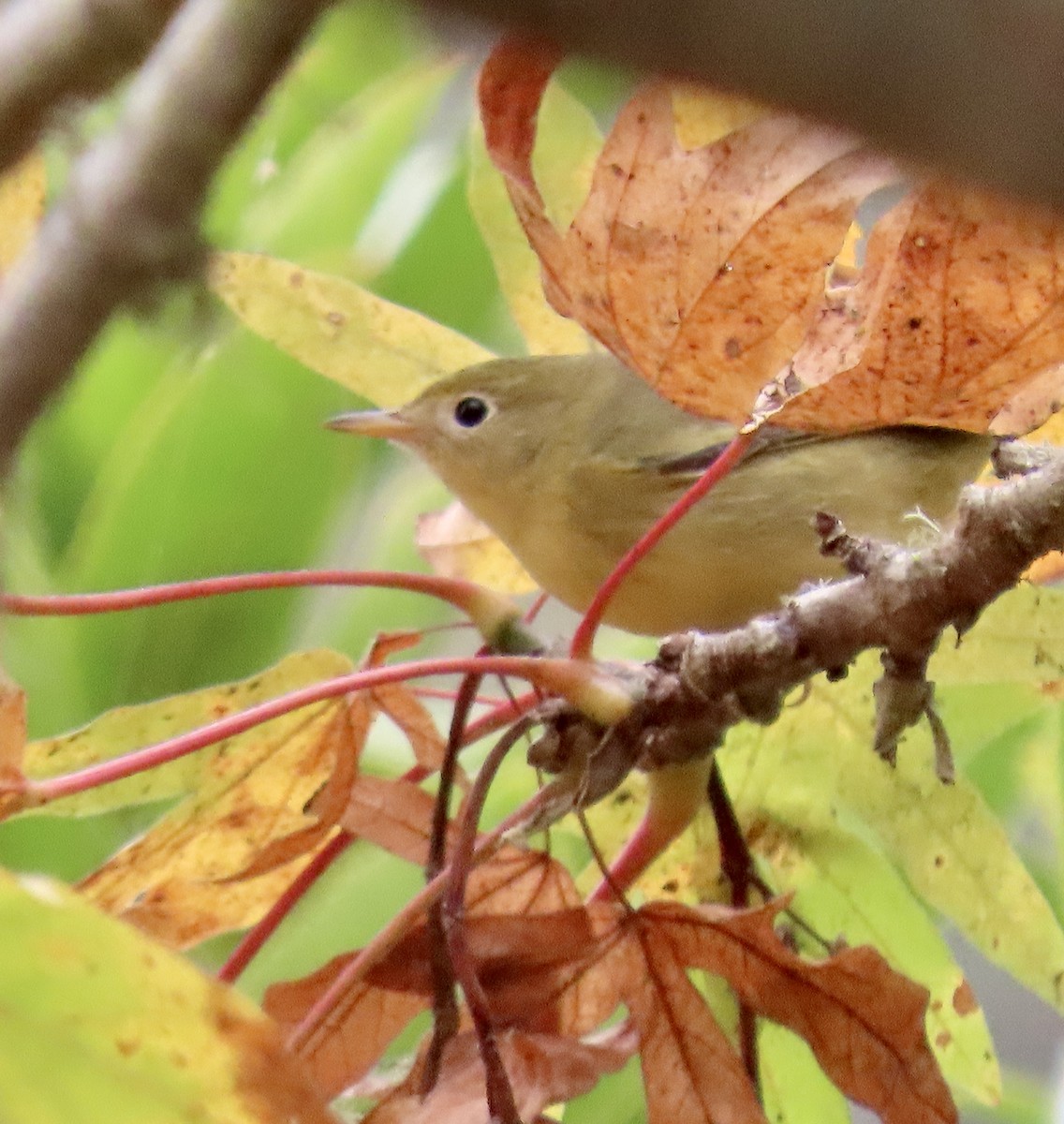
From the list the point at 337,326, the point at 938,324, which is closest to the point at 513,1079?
the point at 938,324

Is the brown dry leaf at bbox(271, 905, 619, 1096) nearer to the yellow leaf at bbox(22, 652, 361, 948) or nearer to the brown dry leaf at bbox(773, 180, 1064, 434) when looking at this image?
the yellow leaf at bbox(22, 652, 361, 948)

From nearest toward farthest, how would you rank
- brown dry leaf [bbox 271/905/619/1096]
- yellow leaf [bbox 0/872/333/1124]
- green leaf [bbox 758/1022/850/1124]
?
yellow leaf [bbox 0/872/333/1124] → brown dry leaf [bbox 271/905/619/1096] → green leaf [bbox 758/1022/850/1124]

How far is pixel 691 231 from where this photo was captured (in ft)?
1.57

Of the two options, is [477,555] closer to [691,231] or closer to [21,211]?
[21,211]

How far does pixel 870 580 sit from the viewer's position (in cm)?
Answer: 51

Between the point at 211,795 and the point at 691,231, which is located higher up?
the point at 691,231

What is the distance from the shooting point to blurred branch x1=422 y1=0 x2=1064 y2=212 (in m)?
0.17

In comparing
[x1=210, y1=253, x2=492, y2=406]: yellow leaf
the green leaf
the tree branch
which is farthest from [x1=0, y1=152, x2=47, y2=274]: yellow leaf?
the green leaf

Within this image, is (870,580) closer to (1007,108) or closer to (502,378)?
(1007,108)

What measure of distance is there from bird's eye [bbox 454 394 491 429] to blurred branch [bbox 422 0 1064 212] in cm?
84

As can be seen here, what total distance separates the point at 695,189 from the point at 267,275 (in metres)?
0.32

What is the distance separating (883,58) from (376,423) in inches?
32.7

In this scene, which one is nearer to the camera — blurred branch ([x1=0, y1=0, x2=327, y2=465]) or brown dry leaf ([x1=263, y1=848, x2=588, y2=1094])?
blurred branch ([x1=0, y1=0, x2=327, y2=465])

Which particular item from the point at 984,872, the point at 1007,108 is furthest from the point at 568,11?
the point at 984,872
